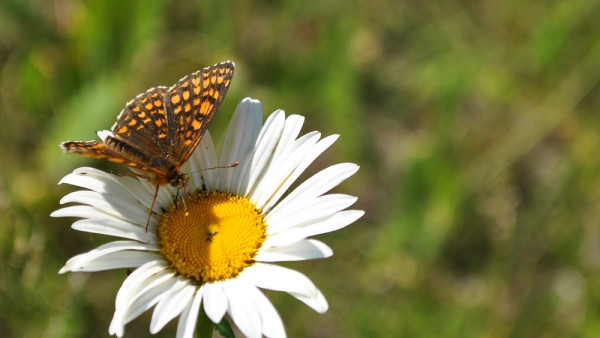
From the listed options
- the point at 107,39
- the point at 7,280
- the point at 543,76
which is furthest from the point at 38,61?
the point at 543,76

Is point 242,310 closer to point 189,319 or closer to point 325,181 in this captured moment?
point 189,319

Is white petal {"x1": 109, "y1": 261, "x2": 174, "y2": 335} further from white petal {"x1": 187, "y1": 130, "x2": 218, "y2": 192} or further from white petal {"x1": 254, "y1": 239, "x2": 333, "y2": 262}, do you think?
white petal {"x1": 187, "y1": 130, "x2": 218, "y2": 192}

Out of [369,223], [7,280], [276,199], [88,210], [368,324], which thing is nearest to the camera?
[88,210]

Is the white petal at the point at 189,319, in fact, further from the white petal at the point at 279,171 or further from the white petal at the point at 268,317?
the white petal at the point at 279,171

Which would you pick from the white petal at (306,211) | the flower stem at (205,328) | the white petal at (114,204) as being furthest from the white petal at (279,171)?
the flower stem at (205,328)

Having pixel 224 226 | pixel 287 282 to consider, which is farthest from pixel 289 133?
pixel 287 282

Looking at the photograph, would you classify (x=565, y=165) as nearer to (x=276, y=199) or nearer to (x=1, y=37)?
(x=276, y=199)
